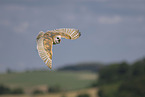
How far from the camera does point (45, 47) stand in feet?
40.1

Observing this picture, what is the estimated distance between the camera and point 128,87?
61.7 m

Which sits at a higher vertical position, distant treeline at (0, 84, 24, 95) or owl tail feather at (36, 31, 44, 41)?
distant treeline at (0, 84, 24, 95)

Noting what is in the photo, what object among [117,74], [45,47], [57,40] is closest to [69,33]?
[57,40]

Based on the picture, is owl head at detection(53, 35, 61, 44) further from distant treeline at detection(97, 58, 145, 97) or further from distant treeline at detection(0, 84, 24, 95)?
distant treeline at detection(0, 84, 24, 95)

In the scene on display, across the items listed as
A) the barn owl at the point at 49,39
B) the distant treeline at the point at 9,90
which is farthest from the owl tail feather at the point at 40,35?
the distant treeline at the point at 9,90

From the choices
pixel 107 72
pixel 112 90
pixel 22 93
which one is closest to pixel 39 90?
pixel 22 93

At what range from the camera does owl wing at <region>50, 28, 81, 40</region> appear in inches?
572

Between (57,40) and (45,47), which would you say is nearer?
(45,47)

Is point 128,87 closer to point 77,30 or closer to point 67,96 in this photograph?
point 67,96

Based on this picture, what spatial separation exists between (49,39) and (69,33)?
2.48 m

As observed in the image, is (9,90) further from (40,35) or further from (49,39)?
(49,39)

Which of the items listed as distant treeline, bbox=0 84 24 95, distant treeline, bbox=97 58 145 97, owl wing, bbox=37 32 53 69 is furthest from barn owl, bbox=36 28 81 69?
distant treeline, bbox=0 84 24 95

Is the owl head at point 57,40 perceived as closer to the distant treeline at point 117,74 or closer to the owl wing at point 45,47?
the owl wing at point 45,47

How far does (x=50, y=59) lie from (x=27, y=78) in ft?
348
